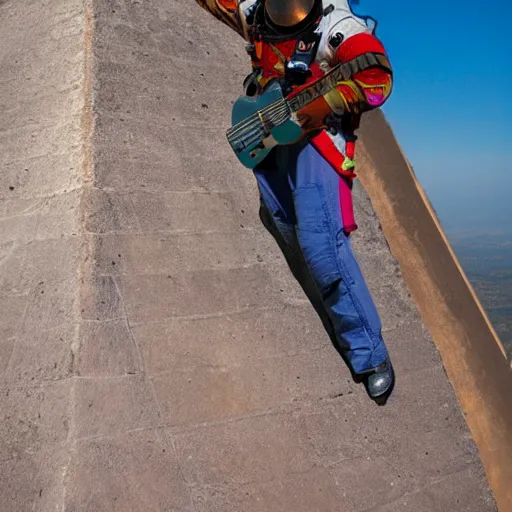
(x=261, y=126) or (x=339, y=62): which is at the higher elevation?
(x=339, y=62)

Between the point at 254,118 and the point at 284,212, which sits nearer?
the point at 254,118

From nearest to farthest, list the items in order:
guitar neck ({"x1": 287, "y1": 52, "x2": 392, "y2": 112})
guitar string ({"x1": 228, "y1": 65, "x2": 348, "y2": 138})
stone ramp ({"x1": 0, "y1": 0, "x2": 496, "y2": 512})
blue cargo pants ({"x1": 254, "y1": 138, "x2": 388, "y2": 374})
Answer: stone ramp ({"x1": 0, "y1": 0, "x2": 496, "y2": 512}), guitar neck ({"x1": 287, "y1": 52, "x2": 392, "y2": 112}), guitar string ({"x1": 228, "y1": 65, "x2": 348, "y2": 138}), blue cargo pants ({"x1": 254, "y1": 138, "x2": 388, "y2": 374})

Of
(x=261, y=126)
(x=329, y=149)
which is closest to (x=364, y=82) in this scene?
(x=329, y=149)

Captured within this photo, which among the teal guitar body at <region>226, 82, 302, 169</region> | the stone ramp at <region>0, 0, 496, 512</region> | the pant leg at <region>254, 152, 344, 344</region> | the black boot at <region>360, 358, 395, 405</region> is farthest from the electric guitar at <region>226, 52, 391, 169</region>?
the black boot at <region>360, 358, 395, 405</region>

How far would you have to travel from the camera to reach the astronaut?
2.70m

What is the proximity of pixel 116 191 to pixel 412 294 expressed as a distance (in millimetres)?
1790

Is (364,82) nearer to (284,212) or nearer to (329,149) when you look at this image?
(329,149)

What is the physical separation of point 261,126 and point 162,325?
2.96 ft

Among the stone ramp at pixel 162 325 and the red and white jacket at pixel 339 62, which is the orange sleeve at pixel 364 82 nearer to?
the red and white jacket at pixel 339 62

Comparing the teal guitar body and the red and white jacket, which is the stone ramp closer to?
the teal guitar body

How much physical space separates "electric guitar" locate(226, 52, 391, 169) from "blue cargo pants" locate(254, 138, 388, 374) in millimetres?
133

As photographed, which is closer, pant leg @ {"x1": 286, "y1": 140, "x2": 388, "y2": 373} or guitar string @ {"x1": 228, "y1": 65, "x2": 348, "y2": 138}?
guitar string @ {"x1": 228, "y1": 65, "x2": 348, "y2": 138}

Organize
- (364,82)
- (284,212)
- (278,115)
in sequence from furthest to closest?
(284,212) < (278,115) < (364,82)

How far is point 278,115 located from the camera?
2803mm
